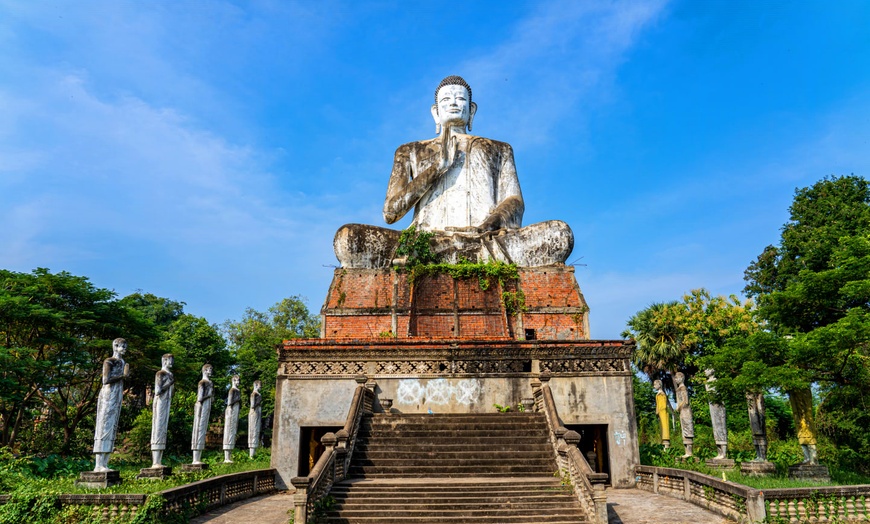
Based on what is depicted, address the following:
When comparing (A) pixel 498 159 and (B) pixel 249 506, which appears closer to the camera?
(B) pixel 249 506

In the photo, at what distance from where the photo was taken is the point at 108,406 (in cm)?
1002

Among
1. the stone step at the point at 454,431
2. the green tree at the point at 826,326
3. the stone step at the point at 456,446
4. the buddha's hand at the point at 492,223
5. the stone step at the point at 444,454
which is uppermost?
the buddha's hand at the point at 492,223

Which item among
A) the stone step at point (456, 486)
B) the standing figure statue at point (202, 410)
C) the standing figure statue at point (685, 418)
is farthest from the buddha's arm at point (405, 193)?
the stone step at point (456, 486)

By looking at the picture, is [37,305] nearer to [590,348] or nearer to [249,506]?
[249,506]

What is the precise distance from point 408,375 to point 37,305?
13670mm

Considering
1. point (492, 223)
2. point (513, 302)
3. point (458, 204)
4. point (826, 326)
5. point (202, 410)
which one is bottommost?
point (202, 410)

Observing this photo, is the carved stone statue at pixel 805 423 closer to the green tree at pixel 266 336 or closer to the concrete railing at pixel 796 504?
the concrete railing at pixel 796 504

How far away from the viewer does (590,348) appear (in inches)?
534

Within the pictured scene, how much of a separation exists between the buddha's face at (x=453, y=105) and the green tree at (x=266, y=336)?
1722cm

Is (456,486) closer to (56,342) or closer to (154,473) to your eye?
(154,473)

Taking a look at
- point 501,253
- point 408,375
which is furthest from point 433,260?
point 408,375

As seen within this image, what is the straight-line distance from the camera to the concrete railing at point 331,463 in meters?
8.70

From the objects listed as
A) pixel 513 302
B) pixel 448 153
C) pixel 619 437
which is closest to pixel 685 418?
pixel 619 437

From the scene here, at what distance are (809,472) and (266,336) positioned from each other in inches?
1309
